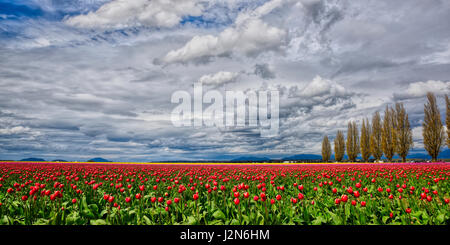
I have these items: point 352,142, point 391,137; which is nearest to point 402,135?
point 391,137

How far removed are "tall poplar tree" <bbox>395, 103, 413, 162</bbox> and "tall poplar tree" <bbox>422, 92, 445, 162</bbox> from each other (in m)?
4.81

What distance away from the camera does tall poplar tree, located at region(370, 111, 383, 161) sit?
57.5 meters

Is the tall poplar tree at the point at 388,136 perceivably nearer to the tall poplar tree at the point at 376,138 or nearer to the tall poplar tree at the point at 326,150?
the tall poplar tree at the point at 376,138

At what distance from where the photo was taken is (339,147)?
71.6 metres

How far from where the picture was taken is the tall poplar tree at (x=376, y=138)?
57531 millimetres

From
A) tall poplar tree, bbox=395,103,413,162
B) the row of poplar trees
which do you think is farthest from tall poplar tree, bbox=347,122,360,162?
tall poplar tree, bbox=395,103,413,162

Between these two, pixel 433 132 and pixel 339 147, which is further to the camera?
pixel 339 147

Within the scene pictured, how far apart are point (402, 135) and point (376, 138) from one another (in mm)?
7992

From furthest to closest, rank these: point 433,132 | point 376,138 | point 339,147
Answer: point 339,147
point 376,138
point 433,132

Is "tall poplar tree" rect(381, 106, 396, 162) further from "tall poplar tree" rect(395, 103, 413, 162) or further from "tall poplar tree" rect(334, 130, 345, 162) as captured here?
"tall poplar tree" rect(334, 130, 345, 162)

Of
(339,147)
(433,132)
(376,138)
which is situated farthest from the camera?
(339,147)

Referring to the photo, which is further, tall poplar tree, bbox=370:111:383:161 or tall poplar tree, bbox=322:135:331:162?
tall poplar tree, bbox=322:135:331:162

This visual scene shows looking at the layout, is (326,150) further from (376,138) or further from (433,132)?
(433,132)
